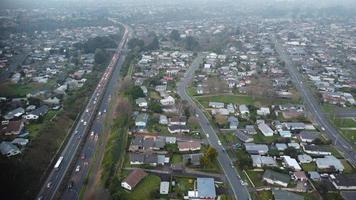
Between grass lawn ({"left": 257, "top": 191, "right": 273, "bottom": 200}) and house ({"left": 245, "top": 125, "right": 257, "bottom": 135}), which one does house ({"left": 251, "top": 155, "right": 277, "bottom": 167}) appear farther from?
house ({"left": 245, "top": 125, "right": 257, "bottom": 135})

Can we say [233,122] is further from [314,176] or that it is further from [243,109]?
[314,176]

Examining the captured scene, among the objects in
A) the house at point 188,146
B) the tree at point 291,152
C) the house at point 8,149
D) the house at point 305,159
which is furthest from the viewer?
the house at point 188,146

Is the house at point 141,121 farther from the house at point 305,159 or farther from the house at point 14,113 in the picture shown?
the house at point 305,159

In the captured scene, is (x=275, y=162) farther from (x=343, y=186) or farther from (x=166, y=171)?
(x=166, y=171)

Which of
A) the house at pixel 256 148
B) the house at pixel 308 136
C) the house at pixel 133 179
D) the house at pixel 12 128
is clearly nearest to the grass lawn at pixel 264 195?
the house at pixel 256 148

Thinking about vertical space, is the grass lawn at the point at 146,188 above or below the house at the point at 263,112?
below

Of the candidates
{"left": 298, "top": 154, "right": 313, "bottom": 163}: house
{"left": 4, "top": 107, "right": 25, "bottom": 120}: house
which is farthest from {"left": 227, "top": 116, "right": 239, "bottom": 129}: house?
{"left": 4, "top": 107, "right": 25, "bottom": 120}: house

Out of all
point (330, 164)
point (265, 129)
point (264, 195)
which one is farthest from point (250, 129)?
point (264, 195)
